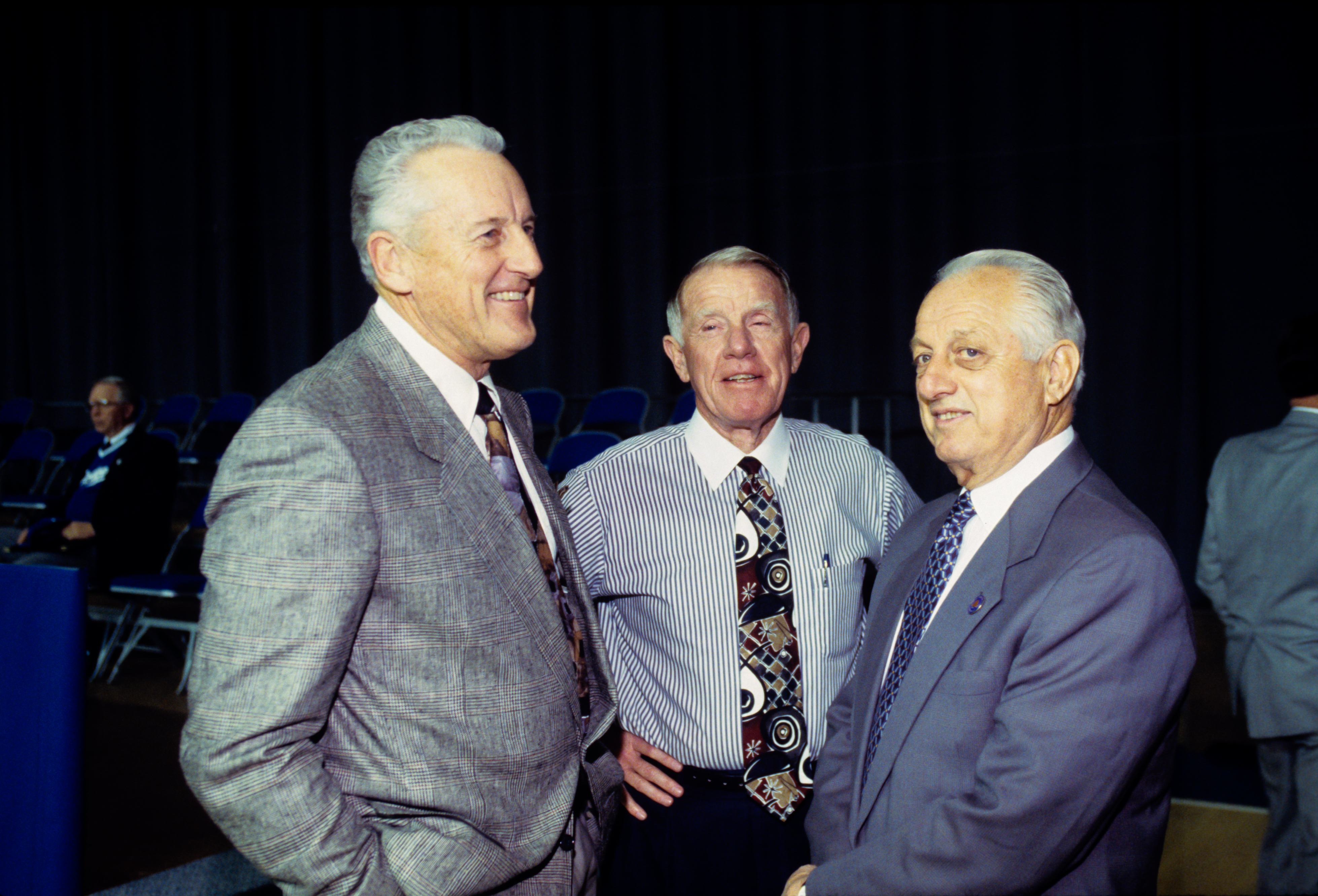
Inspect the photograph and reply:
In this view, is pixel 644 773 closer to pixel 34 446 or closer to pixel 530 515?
pixel 530 515

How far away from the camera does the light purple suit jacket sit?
3.87 ft

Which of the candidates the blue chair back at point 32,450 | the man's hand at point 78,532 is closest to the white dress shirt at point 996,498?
the man's hand at point 78,532

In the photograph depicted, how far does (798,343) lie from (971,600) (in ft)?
2.76

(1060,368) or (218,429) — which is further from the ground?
(1060,368)

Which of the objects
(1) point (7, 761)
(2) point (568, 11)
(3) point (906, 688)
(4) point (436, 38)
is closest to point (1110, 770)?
(3) point (906, 688)

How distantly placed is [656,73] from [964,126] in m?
2.31

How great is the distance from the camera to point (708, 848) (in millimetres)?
1707

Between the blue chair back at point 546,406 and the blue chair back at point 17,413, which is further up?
the blue chair back at point 546,406

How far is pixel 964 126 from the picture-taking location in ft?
21.8

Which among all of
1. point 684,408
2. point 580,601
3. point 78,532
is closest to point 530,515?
point 580,601

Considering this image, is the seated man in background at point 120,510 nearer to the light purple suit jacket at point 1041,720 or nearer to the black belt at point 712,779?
the black belt at point 712,779

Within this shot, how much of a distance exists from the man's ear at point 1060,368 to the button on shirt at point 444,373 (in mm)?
762

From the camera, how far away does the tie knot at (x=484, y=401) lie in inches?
56.7

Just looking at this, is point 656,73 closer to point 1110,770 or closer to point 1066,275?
Result: point 1066,275
